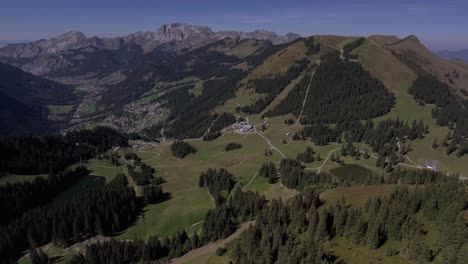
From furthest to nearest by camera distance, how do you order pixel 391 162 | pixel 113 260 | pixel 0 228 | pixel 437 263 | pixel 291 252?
pixel 391 162, pixel 0 228, pixel 113 260, pixel 291 252, pixel 437 263

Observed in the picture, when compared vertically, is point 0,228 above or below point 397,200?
below

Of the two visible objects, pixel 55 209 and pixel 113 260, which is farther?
pixel 55 209

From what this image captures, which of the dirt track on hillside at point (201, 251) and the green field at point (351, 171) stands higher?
the green field at point (351, 171)

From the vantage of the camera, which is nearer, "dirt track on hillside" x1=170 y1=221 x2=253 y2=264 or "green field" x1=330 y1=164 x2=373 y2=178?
"dirt track on hillside" x1=170 y1=221 x2=253 y2=264

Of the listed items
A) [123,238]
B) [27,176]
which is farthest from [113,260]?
[27,176]

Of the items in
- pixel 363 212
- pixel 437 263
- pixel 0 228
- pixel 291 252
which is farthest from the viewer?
pixel 0 228

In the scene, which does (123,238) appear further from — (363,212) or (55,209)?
(363,212)

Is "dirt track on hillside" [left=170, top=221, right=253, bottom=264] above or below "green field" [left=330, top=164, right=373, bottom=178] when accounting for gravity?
below

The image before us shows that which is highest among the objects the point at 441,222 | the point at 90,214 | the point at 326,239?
the point at 441,222

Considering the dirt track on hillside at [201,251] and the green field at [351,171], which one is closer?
the dirt track on hillside at [201,251]

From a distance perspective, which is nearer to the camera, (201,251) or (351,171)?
(201,251)

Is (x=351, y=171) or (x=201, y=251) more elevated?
(x=351, y=171)
